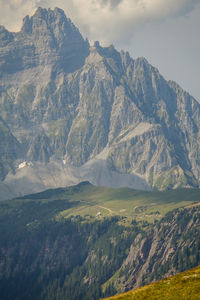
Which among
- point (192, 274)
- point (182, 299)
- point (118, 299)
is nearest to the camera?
point (182, 299)

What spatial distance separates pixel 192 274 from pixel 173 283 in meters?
7.72

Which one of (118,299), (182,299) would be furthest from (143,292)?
(182,299)

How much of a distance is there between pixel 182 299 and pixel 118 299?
51.4ft

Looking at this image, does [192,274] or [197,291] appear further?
[192,274]

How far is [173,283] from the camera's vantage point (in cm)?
10588

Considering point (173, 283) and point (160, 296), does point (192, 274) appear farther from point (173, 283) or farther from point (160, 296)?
point (160, 296)

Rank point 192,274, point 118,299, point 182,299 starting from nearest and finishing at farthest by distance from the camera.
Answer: point 182,299, point 118,299, point 192,274

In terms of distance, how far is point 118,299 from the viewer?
4107 inches

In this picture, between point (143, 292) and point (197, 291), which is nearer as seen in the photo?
point (197, 291)

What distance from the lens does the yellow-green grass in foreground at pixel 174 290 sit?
96875 millimetres

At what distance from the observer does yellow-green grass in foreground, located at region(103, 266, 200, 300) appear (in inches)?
3814

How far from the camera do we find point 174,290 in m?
101

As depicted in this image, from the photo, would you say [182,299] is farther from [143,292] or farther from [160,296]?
[143,292]

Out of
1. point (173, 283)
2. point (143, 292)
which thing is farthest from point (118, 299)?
point (173, 283)
